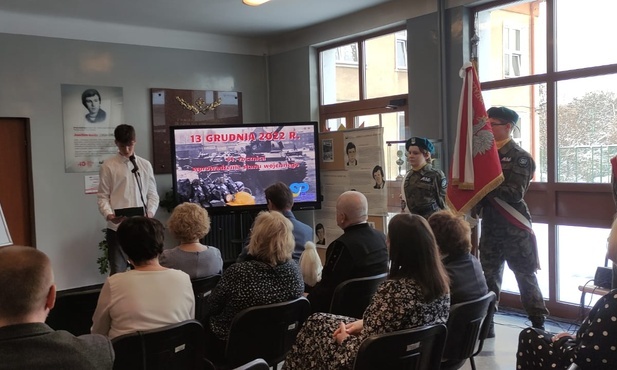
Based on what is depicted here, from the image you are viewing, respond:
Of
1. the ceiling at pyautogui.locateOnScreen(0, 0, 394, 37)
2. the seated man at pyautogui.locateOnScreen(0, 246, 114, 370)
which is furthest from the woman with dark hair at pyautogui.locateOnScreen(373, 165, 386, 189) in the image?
the seated man at pyautogui.locateOnScreen(0, 246, 114, 370)

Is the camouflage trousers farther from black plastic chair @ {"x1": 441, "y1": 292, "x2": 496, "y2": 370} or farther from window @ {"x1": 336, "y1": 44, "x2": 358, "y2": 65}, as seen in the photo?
window @ {"x1": 336, "y1": 44, "x2": 358, "y2": 65}

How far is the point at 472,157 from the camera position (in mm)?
4023

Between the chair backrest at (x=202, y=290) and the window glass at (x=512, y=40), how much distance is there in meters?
3.34

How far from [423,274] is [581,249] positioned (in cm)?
297

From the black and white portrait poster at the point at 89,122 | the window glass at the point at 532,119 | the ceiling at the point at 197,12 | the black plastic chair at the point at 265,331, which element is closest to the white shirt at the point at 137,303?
the black plastic chair at the point at 265,331

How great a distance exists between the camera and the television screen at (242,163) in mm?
5949

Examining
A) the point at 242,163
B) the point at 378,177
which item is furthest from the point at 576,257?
the point at 242,163

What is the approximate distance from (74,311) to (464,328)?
5.80 feet

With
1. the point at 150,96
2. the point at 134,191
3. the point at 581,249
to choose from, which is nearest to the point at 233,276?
the point at 134,191

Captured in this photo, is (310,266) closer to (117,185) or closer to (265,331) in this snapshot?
(265,331)

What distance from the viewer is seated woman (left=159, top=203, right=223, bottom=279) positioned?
279 centimetres

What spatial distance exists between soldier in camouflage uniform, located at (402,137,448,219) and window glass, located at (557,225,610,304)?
3.62 ft

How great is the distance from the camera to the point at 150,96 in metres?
6.49

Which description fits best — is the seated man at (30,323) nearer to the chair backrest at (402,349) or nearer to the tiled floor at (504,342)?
the chair backrest at (402,349)
